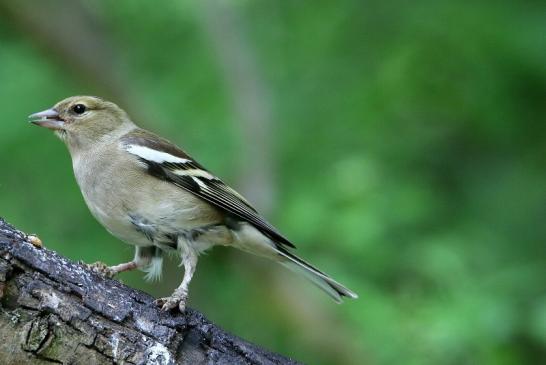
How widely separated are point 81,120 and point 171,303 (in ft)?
6.81

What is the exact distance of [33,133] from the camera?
326 inches

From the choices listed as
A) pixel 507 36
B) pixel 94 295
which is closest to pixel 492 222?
pixel 507 36

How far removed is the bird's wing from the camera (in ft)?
16.9

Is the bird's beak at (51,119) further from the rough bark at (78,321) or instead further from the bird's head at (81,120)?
the rough bark at (78,321)

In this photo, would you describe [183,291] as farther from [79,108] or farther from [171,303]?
[79,108]

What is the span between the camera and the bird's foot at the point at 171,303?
12.8 ft

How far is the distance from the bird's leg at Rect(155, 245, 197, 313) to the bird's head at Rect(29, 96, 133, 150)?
3.46 feet

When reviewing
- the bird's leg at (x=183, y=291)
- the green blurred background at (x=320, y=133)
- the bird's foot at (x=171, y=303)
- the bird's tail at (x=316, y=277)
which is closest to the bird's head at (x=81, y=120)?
the bird's leg at (x=183, y=291)

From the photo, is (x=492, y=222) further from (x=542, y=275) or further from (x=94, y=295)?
(x=94, y=295)

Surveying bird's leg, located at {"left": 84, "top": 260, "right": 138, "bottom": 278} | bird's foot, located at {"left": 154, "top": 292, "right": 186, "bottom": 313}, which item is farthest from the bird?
bird's foot, located at {"left": 154, "top": 292, "right": 186, "bottom": 313}

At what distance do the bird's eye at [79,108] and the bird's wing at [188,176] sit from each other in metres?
0.43

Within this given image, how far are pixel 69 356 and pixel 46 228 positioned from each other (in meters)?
5.22

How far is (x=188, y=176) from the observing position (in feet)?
17.1

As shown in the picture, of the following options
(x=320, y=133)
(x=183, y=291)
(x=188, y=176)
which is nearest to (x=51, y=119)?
(x=188, y=176)
